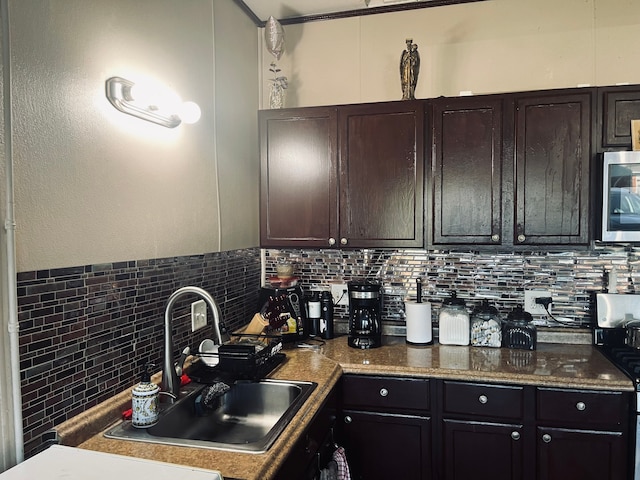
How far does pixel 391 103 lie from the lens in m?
2.26

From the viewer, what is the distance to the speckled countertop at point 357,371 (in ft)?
4.00

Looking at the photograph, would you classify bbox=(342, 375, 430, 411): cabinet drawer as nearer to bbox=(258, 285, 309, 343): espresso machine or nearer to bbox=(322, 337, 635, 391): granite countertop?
→ bbox=(322, 337, 635, 391): granite countertop

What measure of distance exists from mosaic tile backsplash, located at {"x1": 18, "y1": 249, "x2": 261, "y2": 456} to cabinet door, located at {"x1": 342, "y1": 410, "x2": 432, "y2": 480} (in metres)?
0.81

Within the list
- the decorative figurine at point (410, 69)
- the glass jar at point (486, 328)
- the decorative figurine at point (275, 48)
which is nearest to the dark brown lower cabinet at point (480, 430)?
the glass jar at point (486, 328)

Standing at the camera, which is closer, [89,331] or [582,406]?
[89,331]

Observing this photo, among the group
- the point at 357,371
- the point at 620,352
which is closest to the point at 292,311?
the point at 357,371

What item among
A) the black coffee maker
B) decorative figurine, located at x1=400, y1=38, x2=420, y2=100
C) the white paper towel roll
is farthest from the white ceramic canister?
decorative figurine, located at x1=400, y1=38, x2=420, y2=100

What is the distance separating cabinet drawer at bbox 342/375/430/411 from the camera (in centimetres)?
198

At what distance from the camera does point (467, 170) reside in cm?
217

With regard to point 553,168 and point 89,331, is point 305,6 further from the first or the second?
point 89,331

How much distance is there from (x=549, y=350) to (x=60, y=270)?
6.87ft

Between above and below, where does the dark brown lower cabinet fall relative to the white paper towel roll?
below

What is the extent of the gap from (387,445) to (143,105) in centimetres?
169

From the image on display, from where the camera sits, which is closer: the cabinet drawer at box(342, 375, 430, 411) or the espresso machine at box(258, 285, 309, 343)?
the cabinet drawer at box(342, 375, 430, 411)
